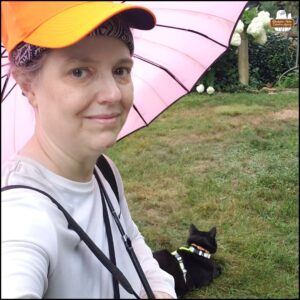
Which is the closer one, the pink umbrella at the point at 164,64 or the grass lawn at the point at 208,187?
the pink umbrella at the point at 164,64

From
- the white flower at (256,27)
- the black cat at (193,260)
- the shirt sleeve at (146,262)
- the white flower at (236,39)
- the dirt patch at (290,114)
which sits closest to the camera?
the dirt patch at (290,114)

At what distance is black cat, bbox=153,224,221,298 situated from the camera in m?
2.00

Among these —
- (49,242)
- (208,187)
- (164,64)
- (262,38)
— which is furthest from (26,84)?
(208,187)

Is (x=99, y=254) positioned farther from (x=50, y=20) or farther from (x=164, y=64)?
(x=164, y=64)

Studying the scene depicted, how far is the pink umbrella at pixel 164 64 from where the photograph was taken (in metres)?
0.95

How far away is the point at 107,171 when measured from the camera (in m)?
0.96

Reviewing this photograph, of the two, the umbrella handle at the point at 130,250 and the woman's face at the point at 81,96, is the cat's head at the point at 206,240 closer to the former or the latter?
the umbrella handle at the point at 130,250

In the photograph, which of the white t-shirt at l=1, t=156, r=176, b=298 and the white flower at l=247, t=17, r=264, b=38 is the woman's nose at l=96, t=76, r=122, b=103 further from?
the white flower at l=247, t=17, r=264, b=38

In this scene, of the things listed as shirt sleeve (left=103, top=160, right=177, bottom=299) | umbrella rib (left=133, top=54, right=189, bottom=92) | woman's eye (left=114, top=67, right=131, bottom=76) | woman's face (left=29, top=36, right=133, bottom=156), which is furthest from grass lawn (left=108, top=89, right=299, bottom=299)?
woman's face (left=29, top=36, right=133, bottom=156)

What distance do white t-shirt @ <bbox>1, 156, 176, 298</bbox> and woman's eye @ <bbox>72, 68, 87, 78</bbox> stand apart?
0.36 ft

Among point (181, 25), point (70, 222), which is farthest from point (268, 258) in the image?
point (70, 222)

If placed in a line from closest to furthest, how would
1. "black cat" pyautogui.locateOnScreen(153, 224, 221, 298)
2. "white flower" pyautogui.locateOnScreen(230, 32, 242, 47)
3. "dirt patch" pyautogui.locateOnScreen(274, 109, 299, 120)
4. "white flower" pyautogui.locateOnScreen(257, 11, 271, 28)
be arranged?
"dirt patch" pyautogui.locateOnScreen(274, 109, 299, 120) → "white flower" pyautogui.locateOnScreen(257, 11, 271, 28) → "white flower" pyautogui.locateOnScreen(230, 32, 242, 47) → "black cat" pyautogui.locateOnScreen(153, 224, 221, 298)

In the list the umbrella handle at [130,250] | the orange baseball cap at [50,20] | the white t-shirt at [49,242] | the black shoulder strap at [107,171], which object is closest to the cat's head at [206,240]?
the black shoulder strap at [107,171]

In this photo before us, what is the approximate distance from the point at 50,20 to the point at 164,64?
74cm
